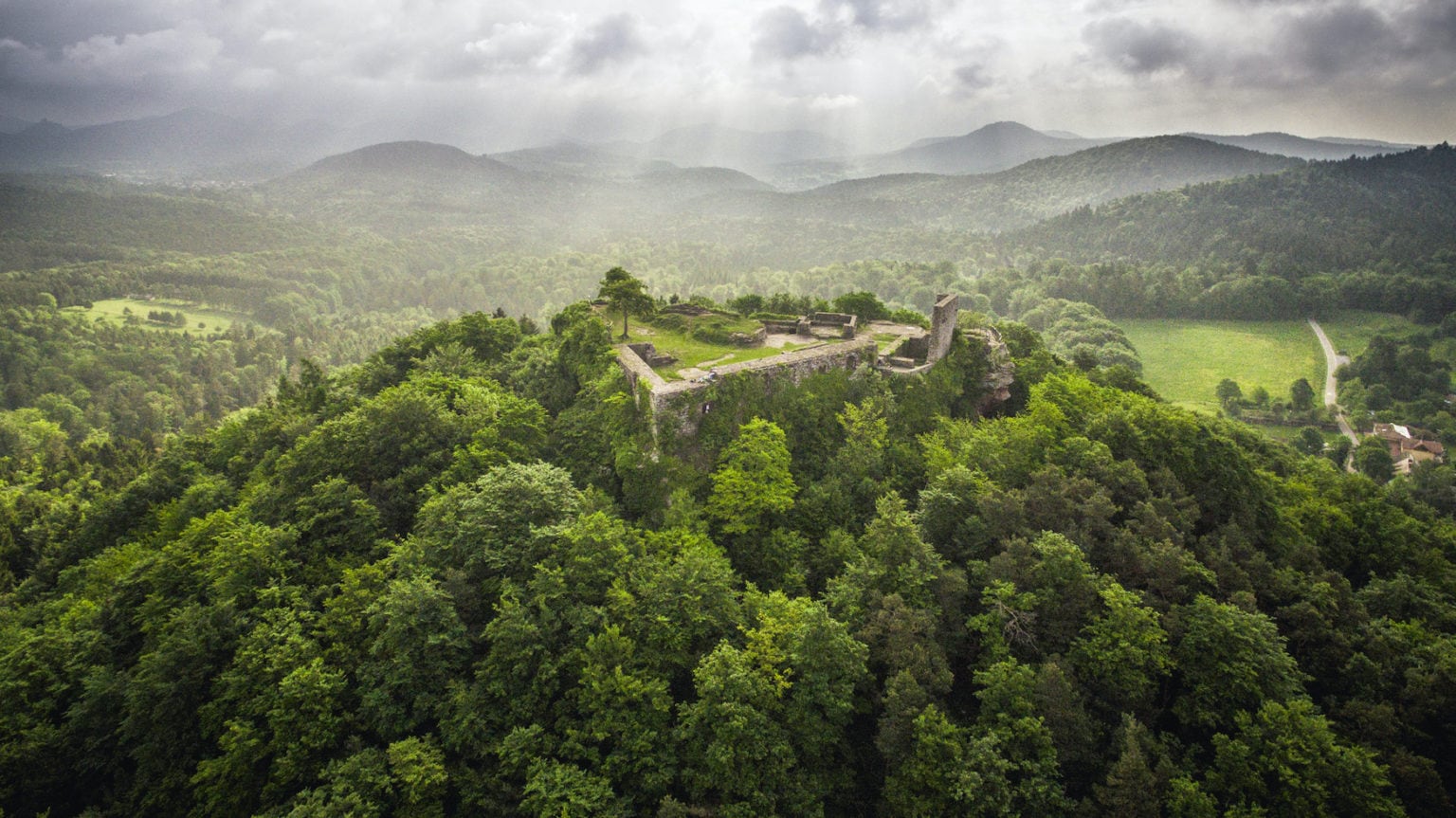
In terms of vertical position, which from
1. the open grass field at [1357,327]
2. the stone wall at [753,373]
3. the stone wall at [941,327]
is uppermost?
the stone wall at [941,327]

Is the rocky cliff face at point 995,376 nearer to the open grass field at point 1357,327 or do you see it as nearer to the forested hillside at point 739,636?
the forested hillside at point 739,636

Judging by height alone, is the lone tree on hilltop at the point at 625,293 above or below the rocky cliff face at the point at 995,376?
above

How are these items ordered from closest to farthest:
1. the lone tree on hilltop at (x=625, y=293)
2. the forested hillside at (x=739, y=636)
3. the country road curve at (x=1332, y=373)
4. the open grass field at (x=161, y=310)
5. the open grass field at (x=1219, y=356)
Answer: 1. the forested hillside at (x=739, y=636)
2. the lone tree on hilltop at (x=625, y=293)
3. the country road curve at (x=1332, y=373)
4. the open grass field at (x=1219, y=356)
5. the open grass field at (x=161, y=310)

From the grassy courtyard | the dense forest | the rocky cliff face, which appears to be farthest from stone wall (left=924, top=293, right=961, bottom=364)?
the grassy courtyard

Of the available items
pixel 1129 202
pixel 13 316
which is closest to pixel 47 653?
pixel 13 316

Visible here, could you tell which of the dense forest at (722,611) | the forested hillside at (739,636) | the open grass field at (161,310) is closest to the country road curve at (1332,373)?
the dense forest at (722,611)

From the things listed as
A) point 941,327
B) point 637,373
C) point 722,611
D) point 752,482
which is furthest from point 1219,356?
point 722,611

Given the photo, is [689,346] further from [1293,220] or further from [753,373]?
[1293,220]
